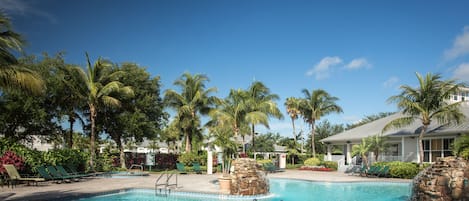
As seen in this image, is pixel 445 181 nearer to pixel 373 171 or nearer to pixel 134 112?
pixel 373 171

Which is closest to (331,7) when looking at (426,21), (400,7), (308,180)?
(400,7)

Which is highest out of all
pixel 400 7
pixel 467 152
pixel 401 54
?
pixel 400 7

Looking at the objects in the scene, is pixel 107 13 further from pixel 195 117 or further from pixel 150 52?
pixel 195 117

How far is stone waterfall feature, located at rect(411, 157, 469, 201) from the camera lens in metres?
10.7

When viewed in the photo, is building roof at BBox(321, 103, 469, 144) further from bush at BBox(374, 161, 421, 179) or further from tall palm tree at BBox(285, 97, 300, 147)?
tall palm tree at BBox(285, 97, 300, 147)

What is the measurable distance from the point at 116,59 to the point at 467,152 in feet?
80.4

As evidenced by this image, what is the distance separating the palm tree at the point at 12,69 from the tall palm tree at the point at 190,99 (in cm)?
1871

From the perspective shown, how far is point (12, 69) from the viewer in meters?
10.1

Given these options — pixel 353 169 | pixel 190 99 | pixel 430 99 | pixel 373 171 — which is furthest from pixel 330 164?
pixel 190 99

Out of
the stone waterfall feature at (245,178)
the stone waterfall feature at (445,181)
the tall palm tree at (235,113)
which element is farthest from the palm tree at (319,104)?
the stone waterfall feature at (445,181)

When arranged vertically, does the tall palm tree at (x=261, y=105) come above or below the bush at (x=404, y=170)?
above

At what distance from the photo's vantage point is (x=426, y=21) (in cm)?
2041

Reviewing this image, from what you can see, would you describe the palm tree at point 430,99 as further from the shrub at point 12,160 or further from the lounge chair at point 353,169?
the shrub at point 12,160

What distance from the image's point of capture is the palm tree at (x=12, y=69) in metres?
10.1
